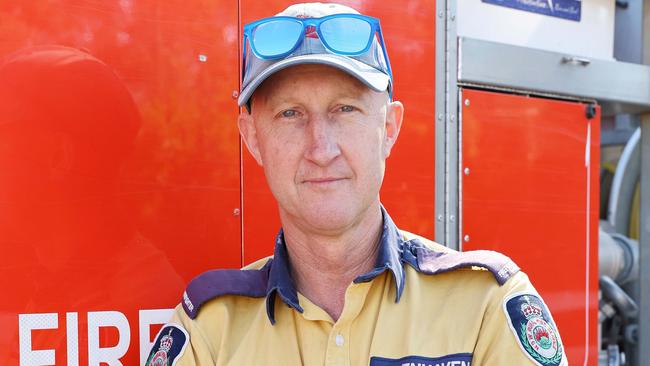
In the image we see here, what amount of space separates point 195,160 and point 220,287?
353 mm

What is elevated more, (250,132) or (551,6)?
(551,6)

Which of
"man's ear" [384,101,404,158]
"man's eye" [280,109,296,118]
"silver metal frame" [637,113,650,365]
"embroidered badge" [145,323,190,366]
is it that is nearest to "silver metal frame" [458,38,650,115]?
"silver metal frame" [637,113,650,365]

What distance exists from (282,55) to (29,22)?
55 centimetres

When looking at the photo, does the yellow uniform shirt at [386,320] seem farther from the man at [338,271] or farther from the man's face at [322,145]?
the man's face at [322,145]

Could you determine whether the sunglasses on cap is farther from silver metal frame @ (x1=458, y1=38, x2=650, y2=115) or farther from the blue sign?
the blue sign

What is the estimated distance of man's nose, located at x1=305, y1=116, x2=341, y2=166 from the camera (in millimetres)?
1450

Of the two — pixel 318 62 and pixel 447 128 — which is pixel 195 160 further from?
pixel 447 128

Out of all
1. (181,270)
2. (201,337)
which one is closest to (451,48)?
(181,270)

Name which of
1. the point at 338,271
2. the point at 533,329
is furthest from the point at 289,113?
the point at 533,329

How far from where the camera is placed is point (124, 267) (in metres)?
1.70

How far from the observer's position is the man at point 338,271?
1456 mm

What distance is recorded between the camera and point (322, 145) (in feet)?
4.78

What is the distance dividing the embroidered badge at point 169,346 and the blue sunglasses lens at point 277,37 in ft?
1.89

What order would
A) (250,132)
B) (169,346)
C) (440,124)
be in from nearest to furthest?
(169,346), (250,132), (440,124)
